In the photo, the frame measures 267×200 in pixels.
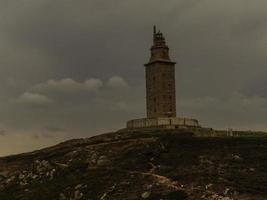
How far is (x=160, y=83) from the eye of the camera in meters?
131

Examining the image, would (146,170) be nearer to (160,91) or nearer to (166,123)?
(166,123)

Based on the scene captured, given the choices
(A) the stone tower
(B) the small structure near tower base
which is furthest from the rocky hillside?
(A) the stone tower

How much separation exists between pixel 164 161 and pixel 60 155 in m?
24.0

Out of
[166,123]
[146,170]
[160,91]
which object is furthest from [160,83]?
[146,170]

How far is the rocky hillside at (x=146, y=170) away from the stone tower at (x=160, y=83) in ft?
48.1

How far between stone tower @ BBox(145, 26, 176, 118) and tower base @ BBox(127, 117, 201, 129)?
4234 millimetres

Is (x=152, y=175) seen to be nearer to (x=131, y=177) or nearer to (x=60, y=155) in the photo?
(x=131, y=177)

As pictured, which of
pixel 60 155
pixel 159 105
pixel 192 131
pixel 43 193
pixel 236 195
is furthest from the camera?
pixel 159 105

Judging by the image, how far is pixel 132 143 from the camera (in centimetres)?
10438

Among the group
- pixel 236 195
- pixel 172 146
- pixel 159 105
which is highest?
pixel 159 105

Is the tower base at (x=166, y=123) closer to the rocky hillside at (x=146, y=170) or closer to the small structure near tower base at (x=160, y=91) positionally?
the small structure near tower base at (x=160, y=91)

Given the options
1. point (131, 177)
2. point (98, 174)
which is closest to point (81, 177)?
point (98, 174)

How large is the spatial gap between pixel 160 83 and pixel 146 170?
4514 cm

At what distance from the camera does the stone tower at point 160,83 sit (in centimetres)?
13000
